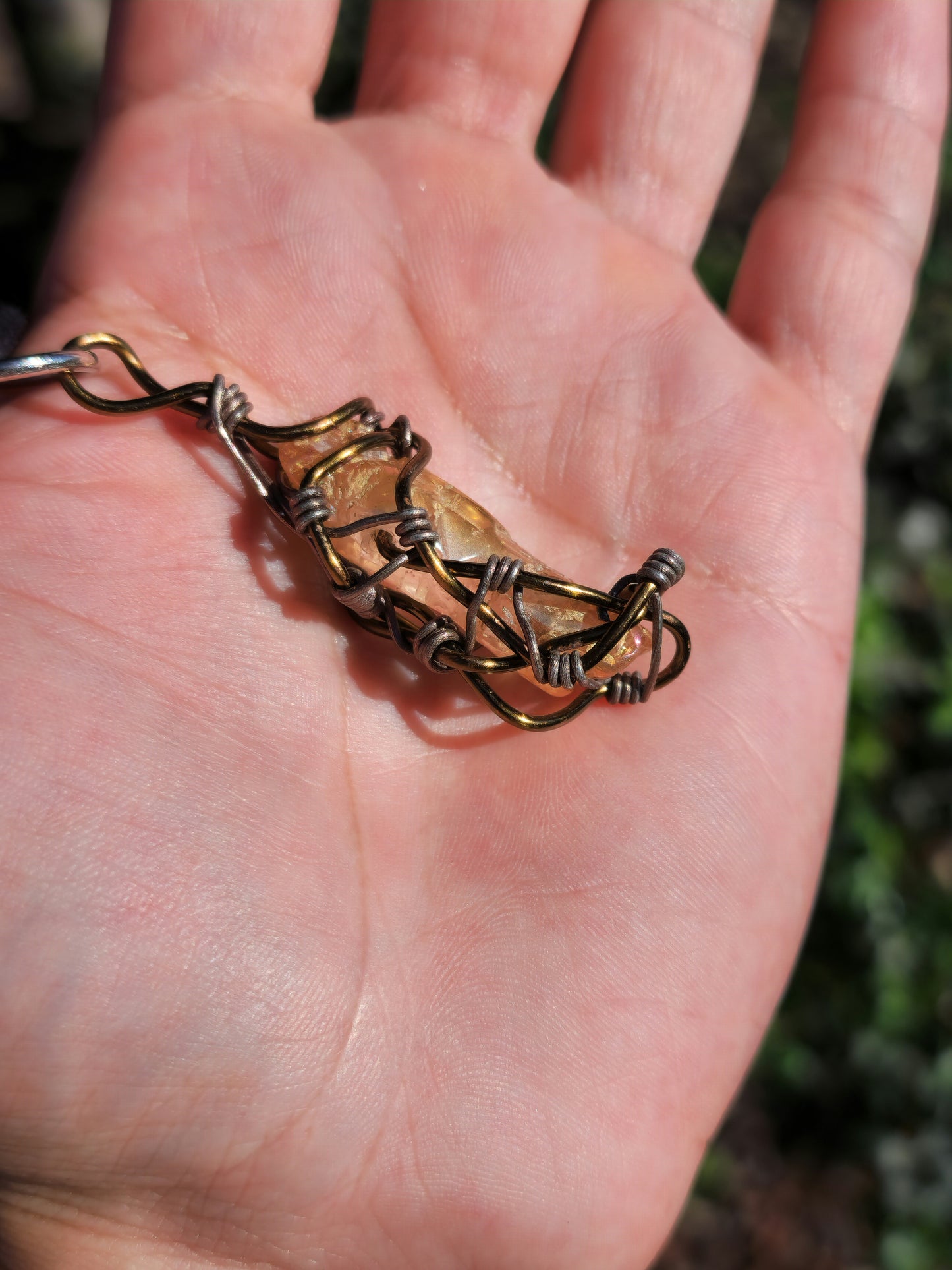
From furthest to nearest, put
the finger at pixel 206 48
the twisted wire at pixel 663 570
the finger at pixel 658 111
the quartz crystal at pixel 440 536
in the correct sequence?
the finger at pixel 658 111
the finger at pixel 206 48
the quartz crystal at pixel 440 536
the twisted wire at pixel 663 570

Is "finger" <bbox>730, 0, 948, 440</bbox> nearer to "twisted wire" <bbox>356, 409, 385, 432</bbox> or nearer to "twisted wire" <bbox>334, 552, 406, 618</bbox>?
"twisted wire" <bbox>356, 409, 385, 432</bbox>

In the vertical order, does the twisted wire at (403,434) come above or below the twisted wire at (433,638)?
above

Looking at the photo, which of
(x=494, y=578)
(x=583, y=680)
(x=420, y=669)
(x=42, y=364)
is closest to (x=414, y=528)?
(x=494, y=578)

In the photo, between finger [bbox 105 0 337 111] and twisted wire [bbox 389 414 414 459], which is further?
finger [bbox 105 0 337 111]

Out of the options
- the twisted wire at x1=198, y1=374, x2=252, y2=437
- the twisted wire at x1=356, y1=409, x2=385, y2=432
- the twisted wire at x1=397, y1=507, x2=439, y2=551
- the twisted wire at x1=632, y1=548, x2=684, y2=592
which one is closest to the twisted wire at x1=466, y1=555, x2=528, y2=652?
the twisted wire at x1=397, y1=507, x2=439, y2=551

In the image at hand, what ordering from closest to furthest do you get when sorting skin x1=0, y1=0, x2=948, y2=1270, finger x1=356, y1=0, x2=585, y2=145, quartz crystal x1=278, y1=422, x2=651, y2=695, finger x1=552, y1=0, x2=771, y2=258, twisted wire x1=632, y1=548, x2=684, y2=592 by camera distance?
Answer: skin x1=0, y1=0, x2=948, y2=1270 → twisted wire x1=632, y1=548, x2=684, y2=592 → quartz crystal x1=278, y1=422, x2=651, y2=695 → finger x1=356, y1=0, x2=585, y2=145 → finger x1=552, y1=0, x2=771, y2=258

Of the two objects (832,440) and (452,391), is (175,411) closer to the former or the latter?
(452,391)

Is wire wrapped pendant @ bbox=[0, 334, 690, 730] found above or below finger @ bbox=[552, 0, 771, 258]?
below

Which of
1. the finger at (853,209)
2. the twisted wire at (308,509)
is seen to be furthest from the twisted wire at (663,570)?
the finger at (853,209)

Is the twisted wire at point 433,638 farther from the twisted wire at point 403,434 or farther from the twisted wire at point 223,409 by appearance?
the twisted wire at point 223,409
